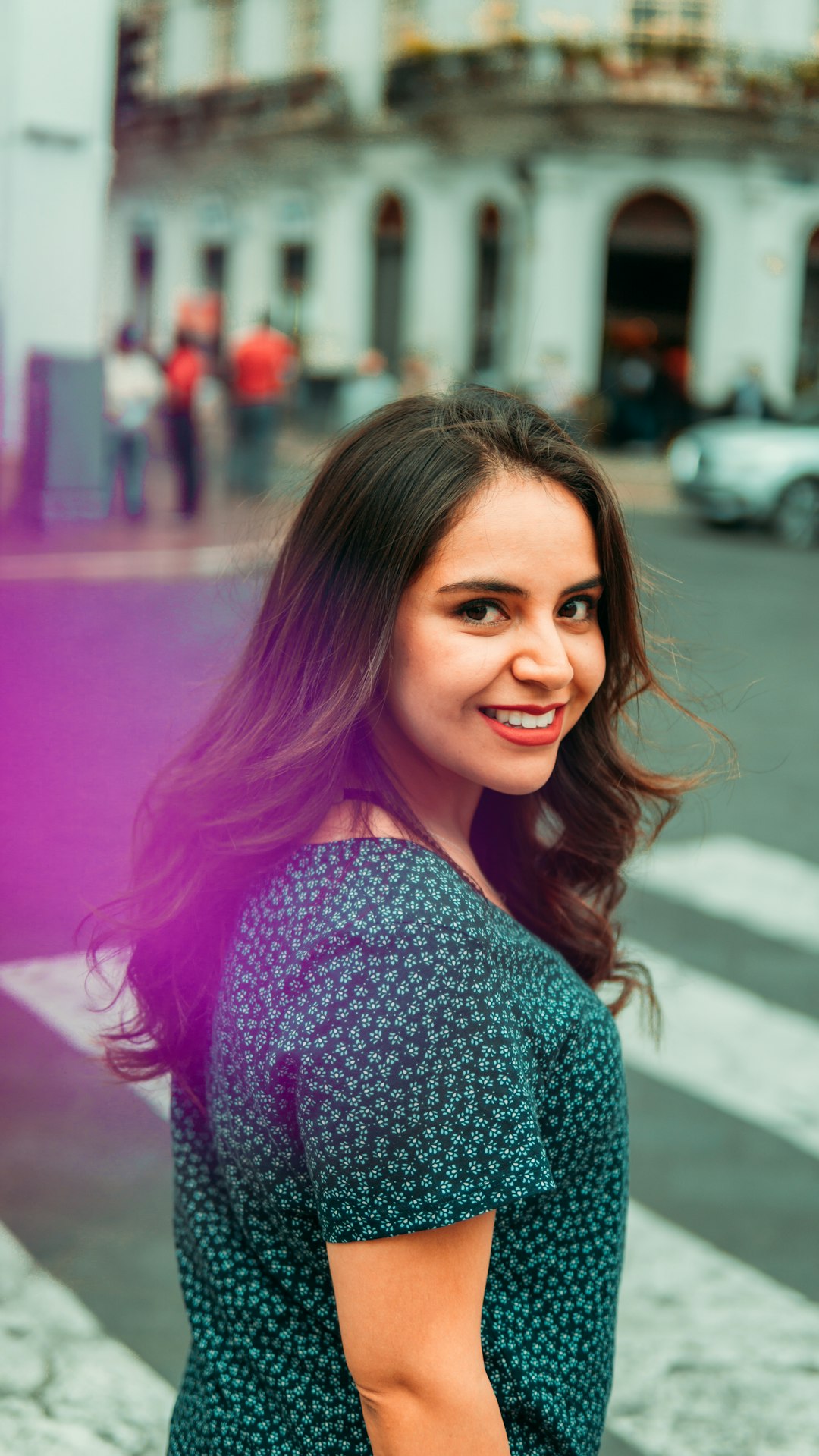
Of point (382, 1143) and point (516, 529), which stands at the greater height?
point (516, 529)

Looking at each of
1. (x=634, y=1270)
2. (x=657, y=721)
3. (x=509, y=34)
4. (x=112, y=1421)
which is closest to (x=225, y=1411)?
(x=112, y=1421)

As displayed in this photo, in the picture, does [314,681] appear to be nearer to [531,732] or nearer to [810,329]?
[531,732]

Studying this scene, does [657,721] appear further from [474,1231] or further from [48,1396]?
[474,1231]

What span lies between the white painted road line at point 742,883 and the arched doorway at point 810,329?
24.1m

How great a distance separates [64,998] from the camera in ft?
15.1

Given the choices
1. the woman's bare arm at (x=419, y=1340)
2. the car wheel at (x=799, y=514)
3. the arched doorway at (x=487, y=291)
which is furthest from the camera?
the arched doorway at (x=487, y=291)

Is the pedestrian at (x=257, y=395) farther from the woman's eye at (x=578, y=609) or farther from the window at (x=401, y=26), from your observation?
the woman's eye at (x=578, y=609)

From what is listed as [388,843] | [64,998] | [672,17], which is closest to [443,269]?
[672,17]

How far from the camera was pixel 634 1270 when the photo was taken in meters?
3.51

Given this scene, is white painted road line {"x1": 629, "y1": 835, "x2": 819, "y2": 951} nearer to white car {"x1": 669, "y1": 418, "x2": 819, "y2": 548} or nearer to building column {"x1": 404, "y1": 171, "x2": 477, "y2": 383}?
white car {"x1": 669, "y1": 418, "x2": 819, "y2": 548}

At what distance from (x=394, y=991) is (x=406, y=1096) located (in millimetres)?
81

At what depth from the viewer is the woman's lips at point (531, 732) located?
5.19ft

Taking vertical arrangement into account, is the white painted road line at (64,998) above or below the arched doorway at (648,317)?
below

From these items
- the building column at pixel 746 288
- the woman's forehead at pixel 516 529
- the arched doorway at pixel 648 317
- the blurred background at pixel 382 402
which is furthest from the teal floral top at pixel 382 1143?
the building column at pixel 746 288
